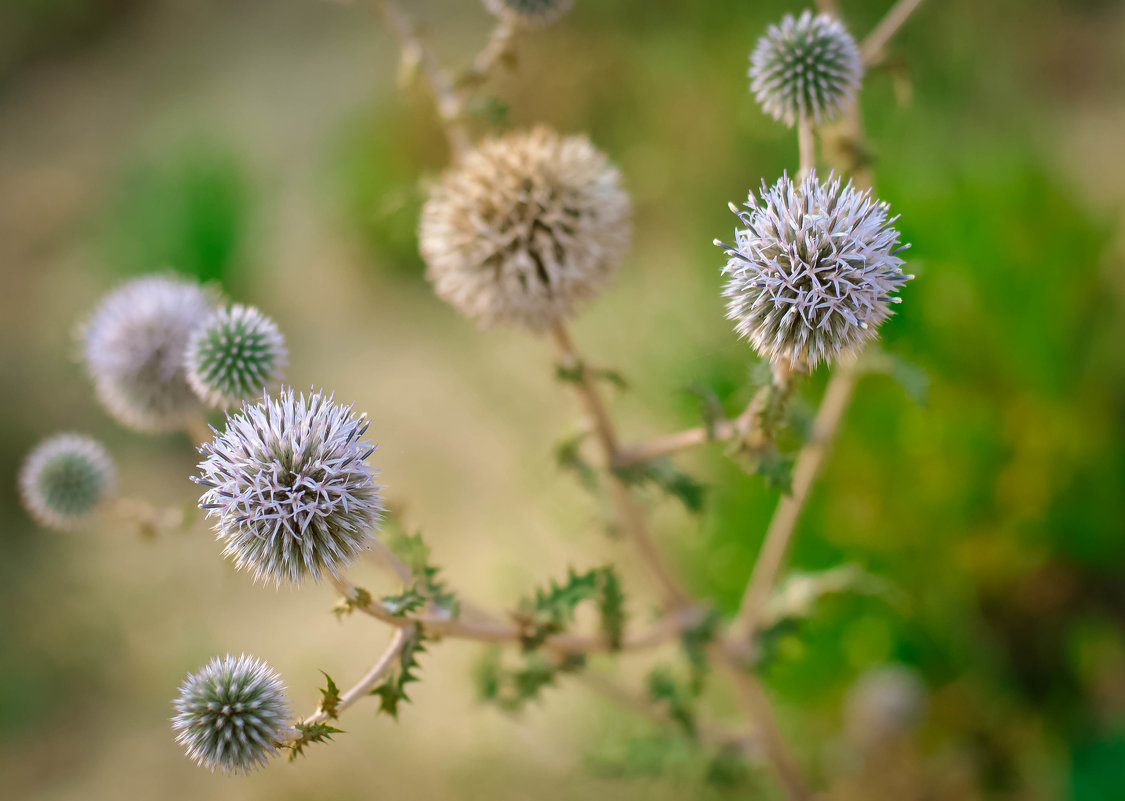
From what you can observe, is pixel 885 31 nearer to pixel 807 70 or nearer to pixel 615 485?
pixel 807 70

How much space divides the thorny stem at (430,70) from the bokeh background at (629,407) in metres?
0.10

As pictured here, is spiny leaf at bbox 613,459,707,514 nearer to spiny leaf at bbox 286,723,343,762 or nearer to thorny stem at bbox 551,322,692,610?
thorny stem at bbox 551,322,692,610

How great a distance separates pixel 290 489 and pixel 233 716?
40 cm

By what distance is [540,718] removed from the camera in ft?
12.8

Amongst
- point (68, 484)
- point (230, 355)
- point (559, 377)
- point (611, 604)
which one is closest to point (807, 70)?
point (559, 377)

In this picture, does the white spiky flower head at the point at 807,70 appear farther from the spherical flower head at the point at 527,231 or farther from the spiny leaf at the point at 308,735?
the spiny leaf at the point at 308,735

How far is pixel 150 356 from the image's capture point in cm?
214

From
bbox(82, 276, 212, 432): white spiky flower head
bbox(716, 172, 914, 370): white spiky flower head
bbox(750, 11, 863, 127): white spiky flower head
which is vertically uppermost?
bbox(750, 11, 863, 127): white spiky flower head

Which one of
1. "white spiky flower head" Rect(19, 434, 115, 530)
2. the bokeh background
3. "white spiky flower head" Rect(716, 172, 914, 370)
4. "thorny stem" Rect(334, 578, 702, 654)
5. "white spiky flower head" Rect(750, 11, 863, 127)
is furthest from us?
the bokeh background

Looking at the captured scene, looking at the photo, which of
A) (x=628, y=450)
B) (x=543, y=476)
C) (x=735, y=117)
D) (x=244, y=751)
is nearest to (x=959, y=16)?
(x=735, y=117)

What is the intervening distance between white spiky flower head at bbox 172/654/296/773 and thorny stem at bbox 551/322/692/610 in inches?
33.6

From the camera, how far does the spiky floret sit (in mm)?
1424

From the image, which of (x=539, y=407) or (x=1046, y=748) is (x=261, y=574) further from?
(x=539, y=407)

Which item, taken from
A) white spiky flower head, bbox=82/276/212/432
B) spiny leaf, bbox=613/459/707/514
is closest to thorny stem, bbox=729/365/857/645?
spiny leaf, bbox=613/459/707/514
